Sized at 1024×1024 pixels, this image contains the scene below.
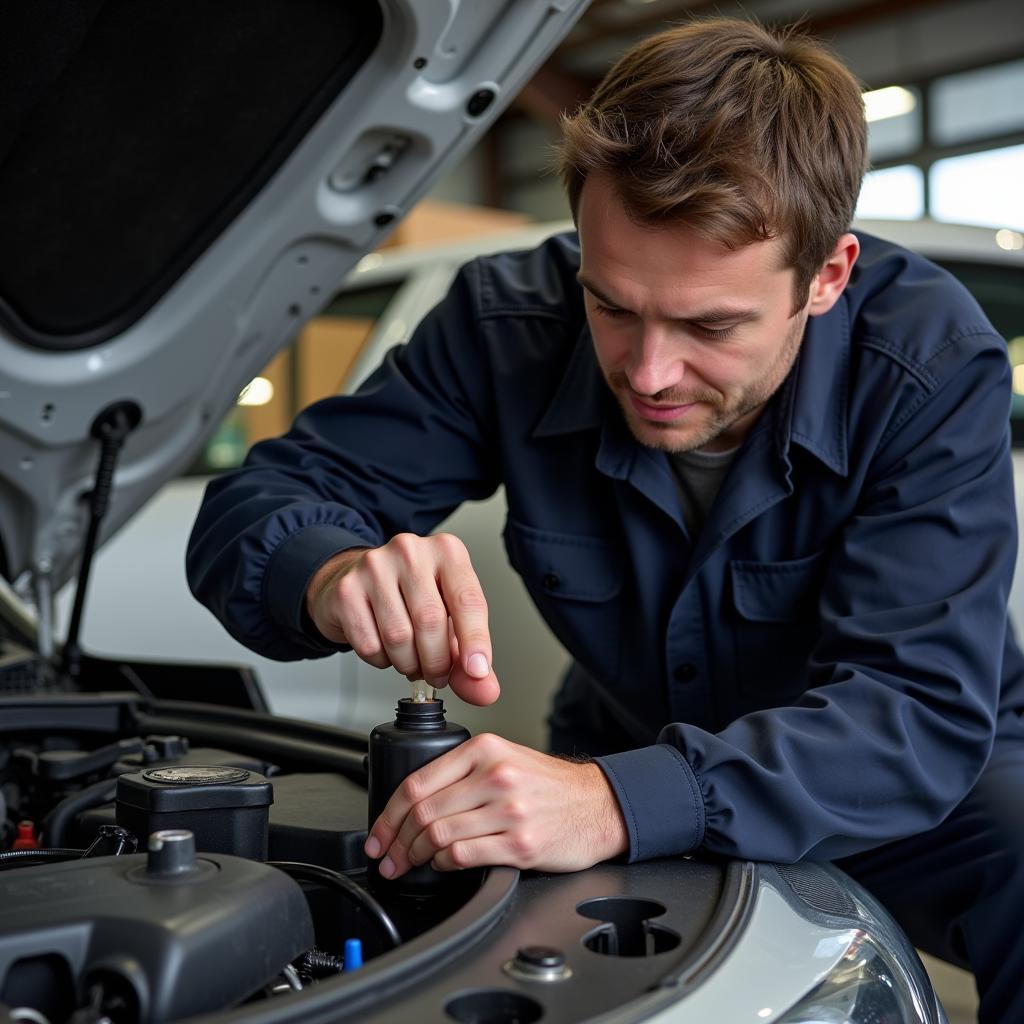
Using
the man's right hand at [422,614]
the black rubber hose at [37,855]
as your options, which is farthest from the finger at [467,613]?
the black rubber hose at [37,855]

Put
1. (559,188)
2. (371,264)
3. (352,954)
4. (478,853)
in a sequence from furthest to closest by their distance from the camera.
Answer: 1. (559,188)
2. (371,264)
3. (478,853)
4. (352,954)

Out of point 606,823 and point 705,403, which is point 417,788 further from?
point 705,403

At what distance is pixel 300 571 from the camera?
1.22 metres

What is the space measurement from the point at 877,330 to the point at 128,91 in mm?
815

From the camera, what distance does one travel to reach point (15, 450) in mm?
1592

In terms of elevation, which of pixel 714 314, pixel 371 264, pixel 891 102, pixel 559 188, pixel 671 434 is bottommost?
pixel 671 434

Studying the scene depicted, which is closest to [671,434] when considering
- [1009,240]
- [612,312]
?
[612,312]

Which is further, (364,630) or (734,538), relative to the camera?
(734,538)

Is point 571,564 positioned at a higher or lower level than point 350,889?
higher

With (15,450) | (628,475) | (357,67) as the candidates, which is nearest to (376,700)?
(15,450)

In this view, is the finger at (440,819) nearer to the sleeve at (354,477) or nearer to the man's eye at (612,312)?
the sleeve at (354,477)

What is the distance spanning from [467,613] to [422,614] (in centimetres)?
4

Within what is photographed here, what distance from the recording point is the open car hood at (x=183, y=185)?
4.12 feet

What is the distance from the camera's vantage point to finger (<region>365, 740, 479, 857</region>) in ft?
3.01
